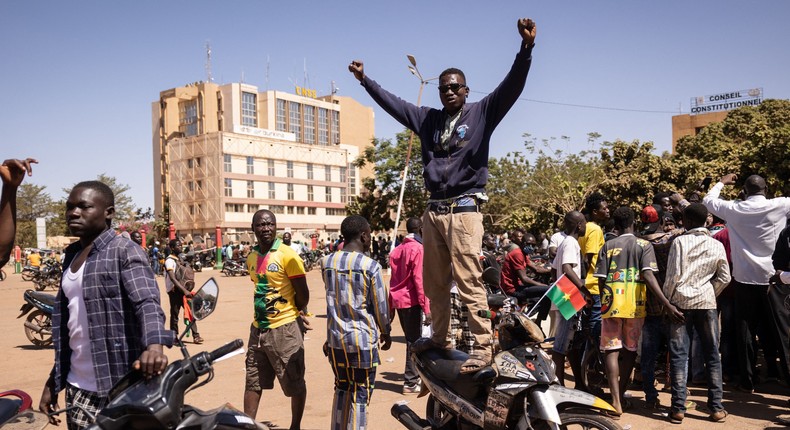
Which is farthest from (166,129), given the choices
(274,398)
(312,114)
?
(274,398)

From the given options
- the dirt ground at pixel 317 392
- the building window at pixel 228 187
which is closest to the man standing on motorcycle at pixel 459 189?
the dirt ground at pixel 317 392

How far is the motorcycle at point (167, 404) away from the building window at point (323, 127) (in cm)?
8307

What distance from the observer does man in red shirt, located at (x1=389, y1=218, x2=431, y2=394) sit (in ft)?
24.0

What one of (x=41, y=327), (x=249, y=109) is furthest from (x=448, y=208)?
(x=249, y=109)

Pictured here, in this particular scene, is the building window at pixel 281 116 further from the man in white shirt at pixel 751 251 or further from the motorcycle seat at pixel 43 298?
the man in white shirt at pixel 751 251

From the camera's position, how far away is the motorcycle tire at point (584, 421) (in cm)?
383

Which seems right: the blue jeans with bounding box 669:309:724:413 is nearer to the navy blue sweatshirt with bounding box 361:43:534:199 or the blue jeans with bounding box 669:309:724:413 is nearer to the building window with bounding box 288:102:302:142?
the navy blue sweatshirt with bounding box 361:43:534:199

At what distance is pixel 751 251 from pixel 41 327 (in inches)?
448

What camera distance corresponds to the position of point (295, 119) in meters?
81.9

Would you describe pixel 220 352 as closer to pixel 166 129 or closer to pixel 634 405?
pixel 634 405

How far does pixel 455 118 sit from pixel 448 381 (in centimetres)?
191

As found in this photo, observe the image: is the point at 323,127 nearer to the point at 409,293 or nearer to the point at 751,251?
the point at 409,293

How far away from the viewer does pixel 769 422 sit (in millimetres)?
5750

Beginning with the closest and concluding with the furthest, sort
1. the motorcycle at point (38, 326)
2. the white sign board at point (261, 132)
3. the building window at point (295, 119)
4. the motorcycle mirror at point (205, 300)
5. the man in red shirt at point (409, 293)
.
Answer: the motorcycle mirror at point (205, 300)
the man in red shirt at point (409, 293)
the motorcycle at point (38, 326)
the white sign board at point (261, 132)
the building window at point (295, 119)
